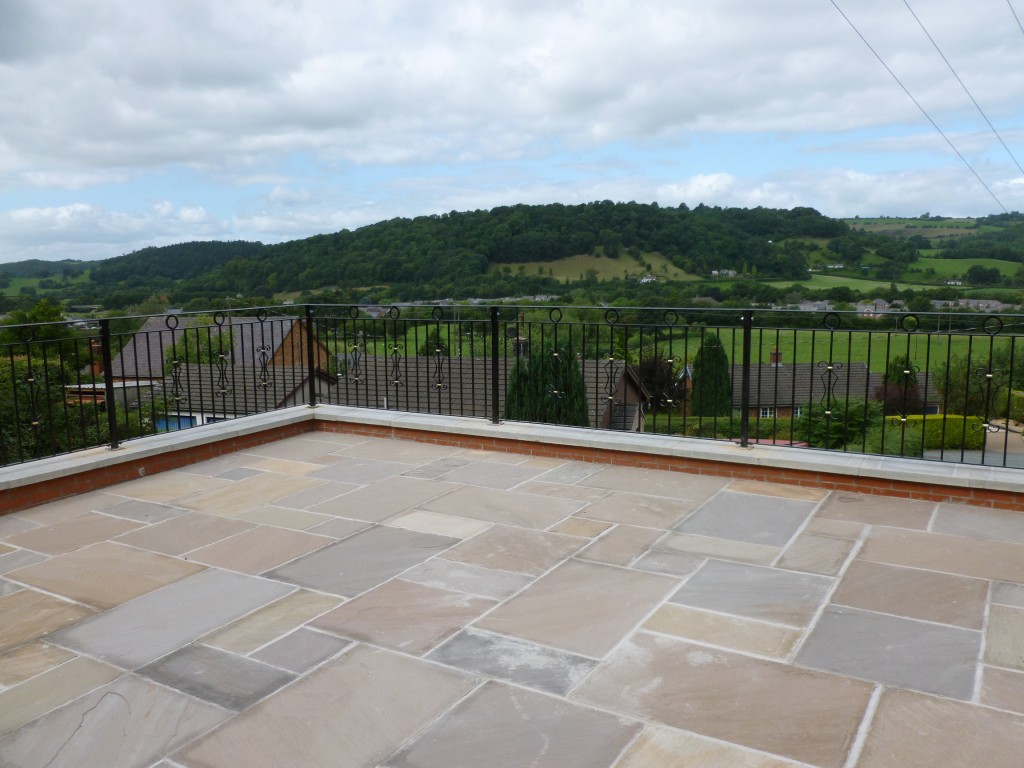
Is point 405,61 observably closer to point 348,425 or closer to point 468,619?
point 348,425

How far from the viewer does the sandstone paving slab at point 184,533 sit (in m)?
3.91

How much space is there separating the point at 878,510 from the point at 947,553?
2.17 feet

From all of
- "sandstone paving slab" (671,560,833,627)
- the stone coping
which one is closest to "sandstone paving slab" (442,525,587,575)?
"sandstone paving slab" (671,560,833,627)

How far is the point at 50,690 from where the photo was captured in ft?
8.26

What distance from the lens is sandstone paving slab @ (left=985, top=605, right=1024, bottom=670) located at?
2619mm

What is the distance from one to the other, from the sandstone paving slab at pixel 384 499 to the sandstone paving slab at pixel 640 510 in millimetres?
1004

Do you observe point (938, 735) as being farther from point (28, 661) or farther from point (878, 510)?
point (28, 661)

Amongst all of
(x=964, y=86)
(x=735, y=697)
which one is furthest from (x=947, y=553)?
(x=964, y=86)

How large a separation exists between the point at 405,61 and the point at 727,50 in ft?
16.9

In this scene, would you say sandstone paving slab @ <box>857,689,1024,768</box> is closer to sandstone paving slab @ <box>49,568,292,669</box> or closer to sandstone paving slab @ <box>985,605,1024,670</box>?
sandstone paving slab @ <box>985,605,1024,670</box>

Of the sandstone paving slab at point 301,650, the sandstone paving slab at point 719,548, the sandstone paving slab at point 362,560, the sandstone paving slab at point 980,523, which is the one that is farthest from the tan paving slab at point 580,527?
the sandstone paving slab at point 980,523

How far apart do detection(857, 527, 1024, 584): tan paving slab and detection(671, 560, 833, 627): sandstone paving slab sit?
0.50m


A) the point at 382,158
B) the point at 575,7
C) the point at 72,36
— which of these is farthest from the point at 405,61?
the point at 382,158

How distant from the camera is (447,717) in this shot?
233 centimetres
